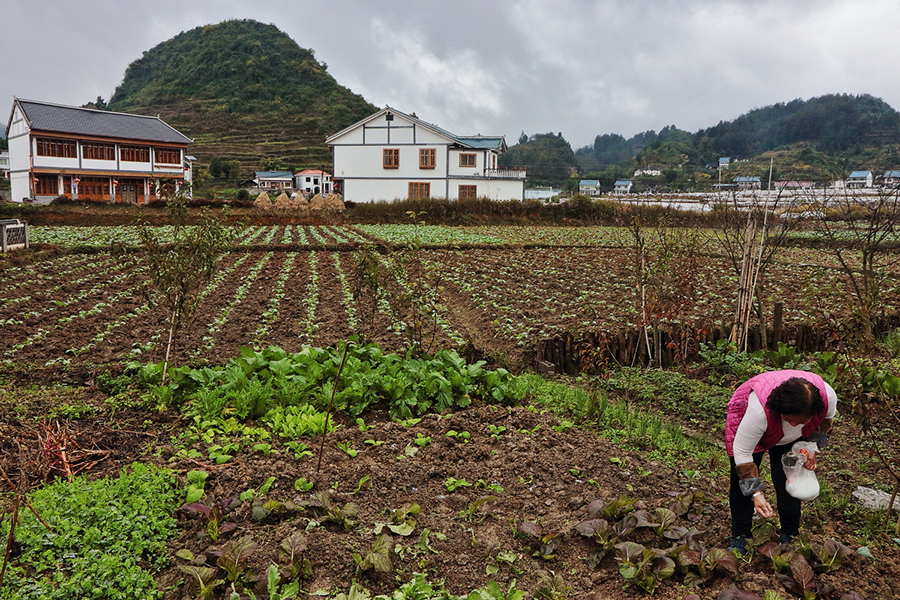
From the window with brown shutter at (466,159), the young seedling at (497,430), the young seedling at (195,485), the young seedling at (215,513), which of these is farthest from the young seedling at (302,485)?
the window with brown shutter at (466,159)

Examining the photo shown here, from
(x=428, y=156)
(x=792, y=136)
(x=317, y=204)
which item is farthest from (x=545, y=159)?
(x=317, y=204)

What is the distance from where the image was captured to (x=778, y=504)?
392cm

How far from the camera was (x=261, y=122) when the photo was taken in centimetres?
8519

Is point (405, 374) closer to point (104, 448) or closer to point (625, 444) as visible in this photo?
point (625, 444)

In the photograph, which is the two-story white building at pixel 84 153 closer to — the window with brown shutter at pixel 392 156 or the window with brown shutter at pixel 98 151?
the window with brown shutter at pixel 98 151

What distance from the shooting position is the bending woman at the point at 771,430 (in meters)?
3.50

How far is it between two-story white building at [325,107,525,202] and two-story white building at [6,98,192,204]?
40.3 feet

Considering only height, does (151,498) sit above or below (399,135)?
below

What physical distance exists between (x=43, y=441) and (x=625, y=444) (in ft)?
16.2

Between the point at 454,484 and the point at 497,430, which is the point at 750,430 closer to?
the point at 454,484

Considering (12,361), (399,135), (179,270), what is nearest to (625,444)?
(179,270)

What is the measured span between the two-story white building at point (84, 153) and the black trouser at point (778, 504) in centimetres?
4515

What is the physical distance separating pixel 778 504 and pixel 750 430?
2.03 ft

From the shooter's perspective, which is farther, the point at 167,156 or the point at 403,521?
the point at 167,156
